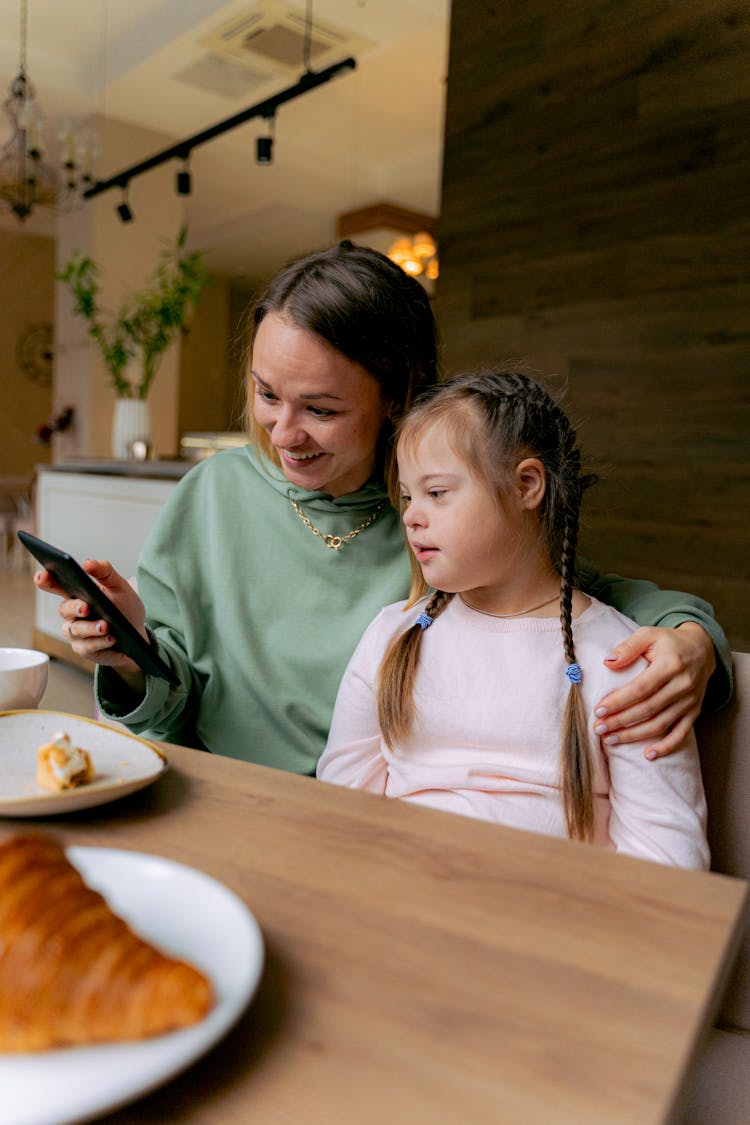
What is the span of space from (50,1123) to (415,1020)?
183 mm

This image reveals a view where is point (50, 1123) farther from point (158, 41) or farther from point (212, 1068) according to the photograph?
point (158, 41)

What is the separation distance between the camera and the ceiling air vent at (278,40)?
5.03m

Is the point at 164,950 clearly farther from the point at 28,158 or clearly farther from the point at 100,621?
the point at 28,158

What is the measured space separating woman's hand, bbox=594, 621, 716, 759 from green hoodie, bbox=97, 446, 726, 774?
1.61ft

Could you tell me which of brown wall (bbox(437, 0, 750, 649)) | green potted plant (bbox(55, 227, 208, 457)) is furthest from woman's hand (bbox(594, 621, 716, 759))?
green potted plant (bbox(55, 227, 208, 457))

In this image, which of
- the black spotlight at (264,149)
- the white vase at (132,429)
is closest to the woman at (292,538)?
the white vase at (132,429)

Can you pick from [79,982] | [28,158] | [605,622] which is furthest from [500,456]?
[28,158]

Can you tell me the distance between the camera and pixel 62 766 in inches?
28.9

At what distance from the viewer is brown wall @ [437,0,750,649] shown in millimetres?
3004

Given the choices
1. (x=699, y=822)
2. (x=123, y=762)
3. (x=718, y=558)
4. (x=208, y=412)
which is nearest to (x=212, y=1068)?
(x=123, y=762)

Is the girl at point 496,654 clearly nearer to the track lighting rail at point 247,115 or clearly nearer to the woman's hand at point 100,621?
the woman's hand at point 100,621

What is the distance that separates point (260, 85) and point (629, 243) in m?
3.85

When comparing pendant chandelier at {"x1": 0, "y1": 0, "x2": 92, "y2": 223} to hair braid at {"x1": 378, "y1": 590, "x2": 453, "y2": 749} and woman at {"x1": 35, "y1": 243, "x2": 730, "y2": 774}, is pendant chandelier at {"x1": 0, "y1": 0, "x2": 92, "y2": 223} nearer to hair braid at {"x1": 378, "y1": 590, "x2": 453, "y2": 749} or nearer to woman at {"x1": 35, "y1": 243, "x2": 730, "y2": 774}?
woman at {"x1": 35, "y1": 243, "x2": 730, "y2": 774}

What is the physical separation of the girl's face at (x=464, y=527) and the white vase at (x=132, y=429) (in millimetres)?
3210
